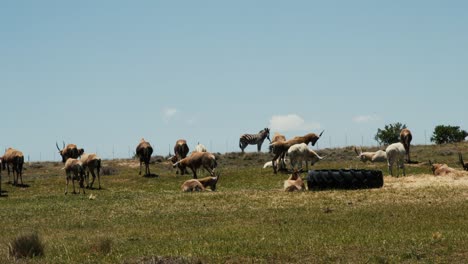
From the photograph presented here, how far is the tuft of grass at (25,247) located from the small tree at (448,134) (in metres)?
77.3

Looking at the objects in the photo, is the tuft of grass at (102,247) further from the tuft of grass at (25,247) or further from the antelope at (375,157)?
the antelope at (375,157)

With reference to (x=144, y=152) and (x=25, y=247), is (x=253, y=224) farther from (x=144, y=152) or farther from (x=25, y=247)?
(x=144, y=152)

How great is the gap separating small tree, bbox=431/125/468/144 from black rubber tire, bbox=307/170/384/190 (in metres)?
57.3

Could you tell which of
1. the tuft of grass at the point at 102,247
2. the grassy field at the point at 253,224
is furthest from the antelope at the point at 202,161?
the tuft of grass at the point at 102,247

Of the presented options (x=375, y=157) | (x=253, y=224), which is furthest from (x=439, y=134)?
(x=253, y=224)

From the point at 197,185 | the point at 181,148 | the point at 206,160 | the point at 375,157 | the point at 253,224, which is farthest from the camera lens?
the point at 181,148

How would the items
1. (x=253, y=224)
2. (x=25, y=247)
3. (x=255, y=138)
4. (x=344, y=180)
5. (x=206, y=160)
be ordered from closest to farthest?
1. (x=25, y=247)
2. (x=253, y=224)
3. (x=344, y=180)
4. (x=206, y=160)
5. (x=255, y=138)

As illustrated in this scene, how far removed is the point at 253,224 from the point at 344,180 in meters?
12.5

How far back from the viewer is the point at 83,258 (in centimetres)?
1597

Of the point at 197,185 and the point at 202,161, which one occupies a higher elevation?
the point at 202,161

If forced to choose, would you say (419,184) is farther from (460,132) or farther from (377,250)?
(460,132)

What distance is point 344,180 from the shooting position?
33.2 meters

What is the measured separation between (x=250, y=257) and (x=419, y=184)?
21.3 metres

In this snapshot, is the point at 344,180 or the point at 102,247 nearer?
the point at 102,247
